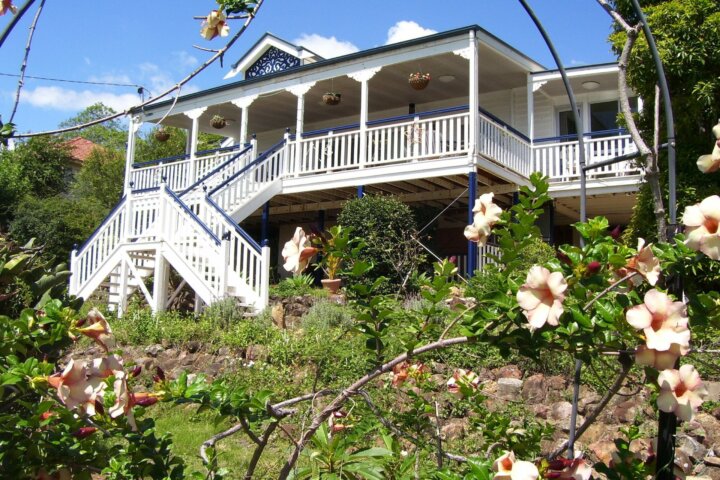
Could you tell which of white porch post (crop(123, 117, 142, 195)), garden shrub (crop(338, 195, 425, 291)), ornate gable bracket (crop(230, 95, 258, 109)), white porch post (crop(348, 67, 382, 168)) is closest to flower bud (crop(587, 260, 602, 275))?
garden shrub (crop(338, 195, 425, 291))

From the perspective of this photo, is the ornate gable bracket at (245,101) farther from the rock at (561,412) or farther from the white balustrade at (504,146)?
the rock at (561,412)

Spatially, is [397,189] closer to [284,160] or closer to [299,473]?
[284,160]

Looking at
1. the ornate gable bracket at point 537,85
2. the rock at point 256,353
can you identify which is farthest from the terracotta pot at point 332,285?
the ornate gable bracket at point 537,85

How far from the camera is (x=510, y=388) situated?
6316mm

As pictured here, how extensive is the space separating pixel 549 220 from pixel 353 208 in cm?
492

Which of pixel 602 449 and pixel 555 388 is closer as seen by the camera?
pixel 602 449

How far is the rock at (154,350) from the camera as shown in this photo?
8927 mm

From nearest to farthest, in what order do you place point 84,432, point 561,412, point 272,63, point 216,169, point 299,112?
point 84,432, point 561,412, point 216,169, point 299,112, point 272,63

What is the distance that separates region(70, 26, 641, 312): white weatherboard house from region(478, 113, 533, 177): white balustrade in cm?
5

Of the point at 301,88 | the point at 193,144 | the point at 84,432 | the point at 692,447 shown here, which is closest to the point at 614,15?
the point at 84,432

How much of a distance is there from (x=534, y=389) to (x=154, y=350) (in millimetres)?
5209

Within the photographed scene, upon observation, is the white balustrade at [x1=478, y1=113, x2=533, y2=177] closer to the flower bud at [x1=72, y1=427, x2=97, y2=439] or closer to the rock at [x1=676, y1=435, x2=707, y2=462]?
the rock at [x1=676, y1=435, x2=707, y2=462]

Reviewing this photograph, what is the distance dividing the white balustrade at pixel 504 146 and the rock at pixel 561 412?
8.07 metres

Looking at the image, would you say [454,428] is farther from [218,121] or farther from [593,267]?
[218,121]
